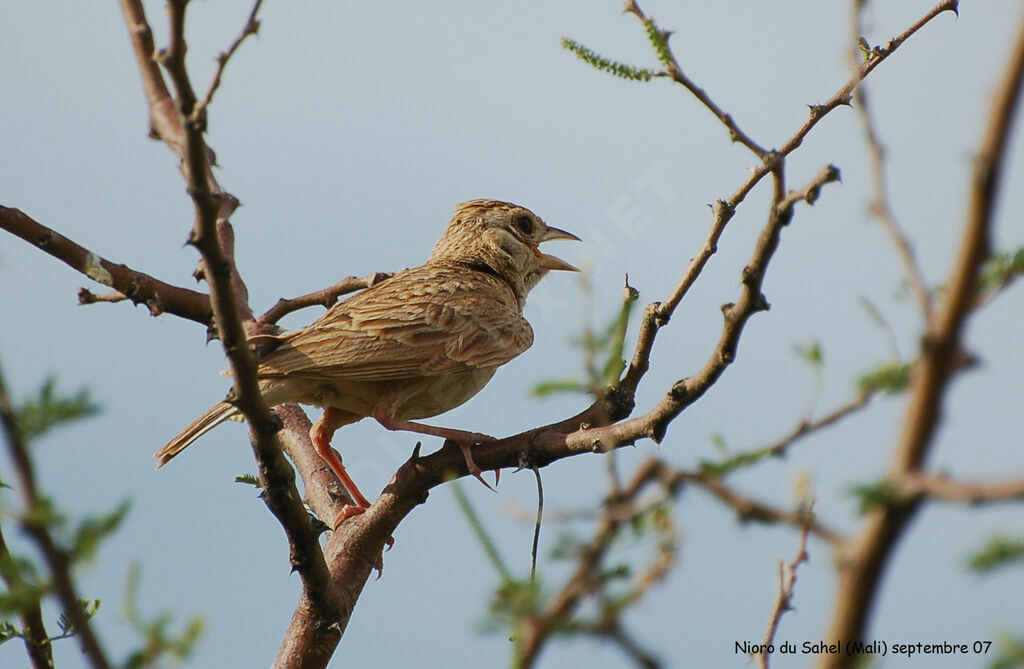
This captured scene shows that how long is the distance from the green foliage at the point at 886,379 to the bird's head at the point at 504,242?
6615 mm

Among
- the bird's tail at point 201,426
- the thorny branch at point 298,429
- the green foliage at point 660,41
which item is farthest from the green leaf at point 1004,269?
the bird's tail at point 201,426

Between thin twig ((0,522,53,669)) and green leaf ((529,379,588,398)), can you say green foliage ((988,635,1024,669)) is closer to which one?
green leaf ((529,379,588,398))

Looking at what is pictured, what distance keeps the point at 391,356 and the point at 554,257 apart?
2.66m

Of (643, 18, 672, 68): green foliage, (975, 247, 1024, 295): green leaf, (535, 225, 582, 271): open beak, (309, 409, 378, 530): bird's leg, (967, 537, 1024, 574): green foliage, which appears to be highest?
(535, 225, 582, 271): open beak

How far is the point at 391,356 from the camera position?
22.0 ft

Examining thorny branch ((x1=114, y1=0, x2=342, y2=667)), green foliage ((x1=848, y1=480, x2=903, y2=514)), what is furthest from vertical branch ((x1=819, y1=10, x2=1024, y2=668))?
thorny branch ((x1=114, y1=0, x2=342, y2=667))

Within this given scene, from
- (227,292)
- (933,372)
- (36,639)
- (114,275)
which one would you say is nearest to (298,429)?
(114,275)

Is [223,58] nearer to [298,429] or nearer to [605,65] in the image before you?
[605,65]

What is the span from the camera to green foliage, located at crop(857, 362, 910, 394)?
225cm

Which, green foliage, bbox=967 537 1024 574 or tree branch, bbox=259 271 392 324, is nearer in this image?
green foliage, bbox=967 537 1024 574

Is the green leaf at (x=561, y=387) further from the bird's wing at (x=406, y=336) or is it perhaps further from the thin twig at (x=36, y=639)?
the bird's wing at (x=406, y=336)

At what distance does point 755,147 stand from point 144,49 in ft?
8.95

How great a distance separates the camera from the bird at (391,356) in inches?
252

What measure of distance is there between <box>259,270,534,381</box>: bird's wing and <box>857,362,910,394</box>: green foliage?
440 cm
